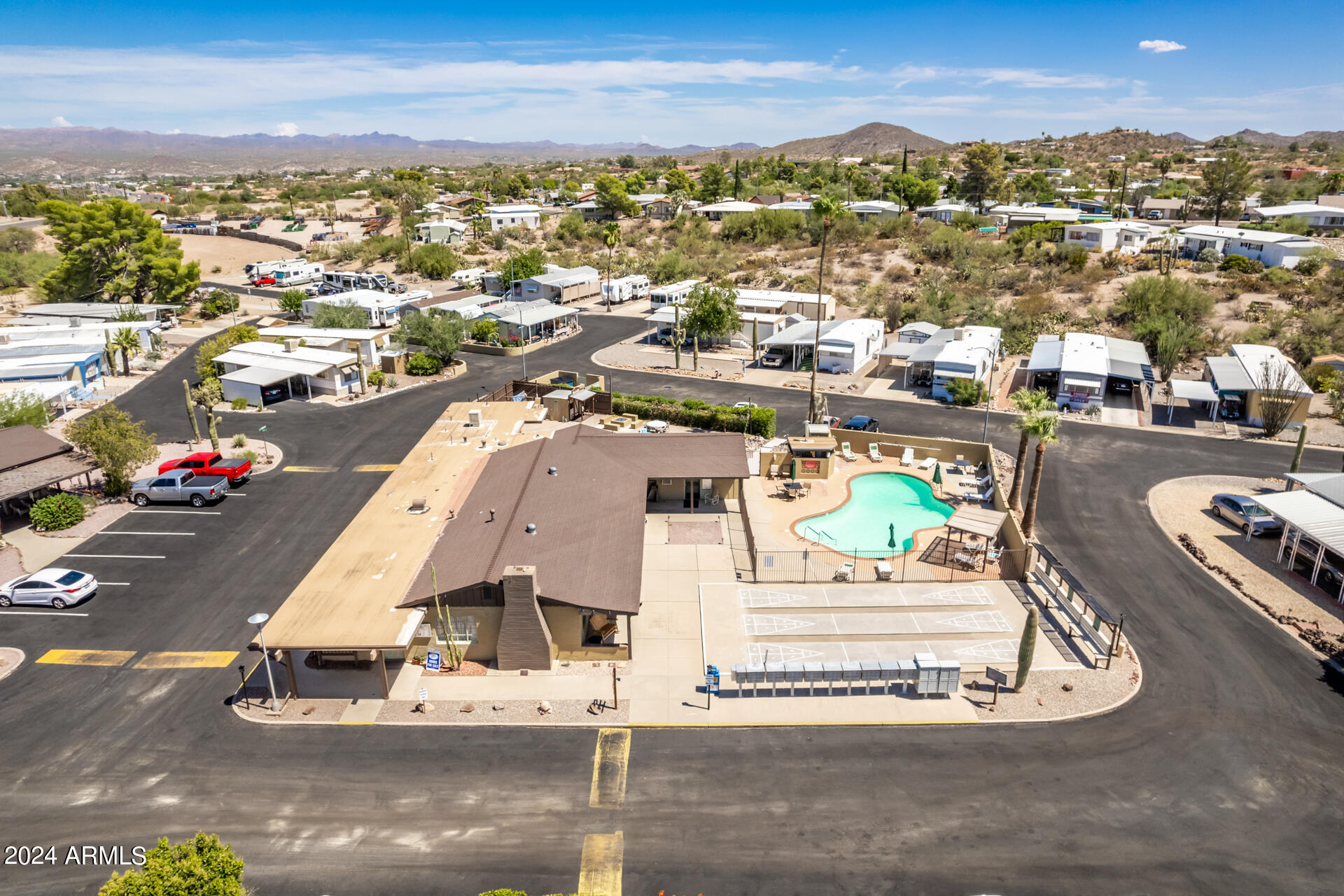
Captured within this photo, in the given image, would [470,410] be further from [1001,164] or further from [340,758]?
[1001,164]

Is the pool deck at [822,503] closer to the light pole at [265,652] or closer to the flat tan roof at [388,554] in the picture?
the flat tan roof at [388,554]

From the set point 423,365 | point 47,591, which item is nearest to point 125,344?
point 423,365

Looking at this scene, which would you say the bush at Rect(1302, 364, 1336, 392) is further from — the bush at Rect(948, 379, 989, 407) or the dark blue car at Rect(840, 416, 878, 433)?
the dark blue car at Rect(840, 416, 878, 433)

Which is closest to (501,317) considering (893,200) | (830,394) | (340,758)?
(830,394)

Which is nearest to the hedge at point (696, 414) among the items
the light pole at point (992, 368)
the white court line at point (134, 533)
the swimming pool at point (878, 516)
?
the swimming pool at point (878, 516)

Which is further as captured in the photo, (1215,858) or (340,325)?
(340,325)

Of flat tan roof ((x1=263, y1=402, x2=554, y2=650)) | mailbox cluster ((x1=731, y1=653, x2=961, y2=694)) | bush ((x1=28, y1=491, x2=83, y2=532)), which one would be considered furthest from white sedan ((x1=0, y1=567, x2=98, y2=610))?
mailbox cluster ((x1=731, y1=653, x2=961, y2=694))
